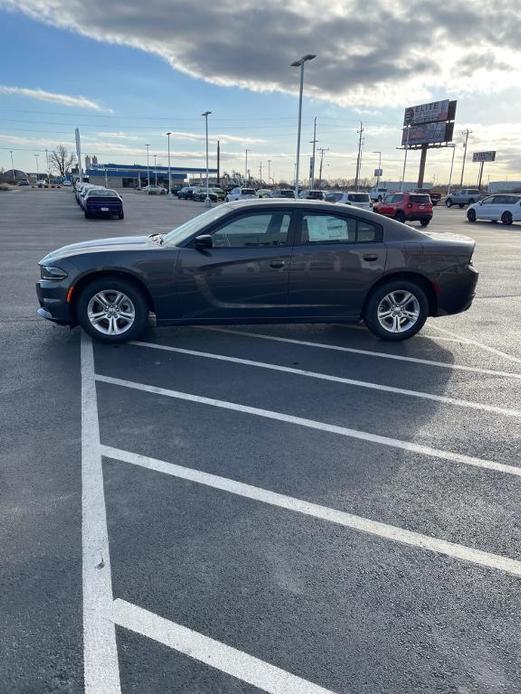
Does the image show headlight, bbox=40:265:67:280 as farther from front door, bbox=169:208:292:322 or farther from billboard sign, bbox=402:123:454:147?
billboard sign, bbox=402:123:454:147

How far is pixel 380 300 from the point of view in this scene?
634cm

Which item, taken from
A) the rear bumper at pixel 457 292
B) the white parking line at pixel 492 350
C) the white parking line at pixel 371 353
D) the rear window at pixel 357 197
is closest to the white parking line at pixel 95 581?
the white parking line at pixel 371 353

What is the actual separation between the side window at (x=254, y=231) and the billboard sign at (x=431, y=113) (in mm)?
56211

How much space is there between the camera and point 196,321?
6.05 meters

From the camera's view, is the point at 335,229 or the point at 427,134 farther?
the point at 427,134

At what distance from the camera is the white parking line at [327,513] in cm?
272

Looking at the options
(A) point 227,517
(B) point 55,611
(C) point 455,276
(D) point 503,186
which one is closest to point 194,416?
(A) point 227,517

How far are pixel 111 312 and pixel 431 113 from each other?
58.9 m

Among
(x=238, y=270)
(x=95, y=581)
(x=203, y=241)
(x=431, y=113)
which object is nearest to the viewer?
(x=95, y=581)

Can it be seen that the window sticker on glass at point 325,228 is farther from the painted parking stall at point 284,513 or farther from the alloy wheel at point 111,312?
the alloy wheel at point 111,312

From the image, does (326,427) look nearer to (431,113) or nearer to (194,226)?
(194,226)

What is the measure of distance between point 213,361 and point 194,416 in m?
Answer: 1.43

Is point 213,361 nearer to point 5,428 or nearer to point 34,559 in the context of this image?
point 5,428

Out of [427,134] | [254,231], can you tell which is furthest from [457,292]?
[427,134]
